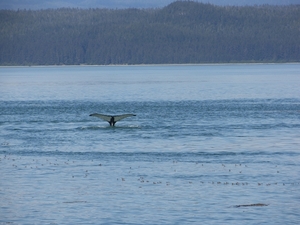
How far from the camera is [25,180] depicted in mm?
29578

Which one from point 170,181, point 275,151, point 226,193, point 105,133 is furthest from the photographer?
point 105,133

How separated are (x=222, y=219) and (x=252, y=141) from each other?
772 inches

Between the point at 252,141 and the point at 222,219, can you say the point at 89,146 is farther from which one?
the point at 222,219

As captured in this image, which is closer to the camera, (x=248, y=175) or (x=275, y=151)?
(x=248, y=175)

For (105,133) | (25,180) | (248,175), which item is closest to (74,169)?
(25,180)

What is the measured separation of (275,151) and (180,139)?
793 centimetres

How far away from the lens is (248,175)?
2961cm

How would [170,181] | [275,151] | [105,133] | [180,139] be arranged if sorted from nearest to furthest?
[170,181] → [275,151] → [180,139] → [105,133]

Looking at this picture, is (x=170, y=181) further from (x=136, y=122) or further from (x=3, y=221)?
(x=136, y=122)

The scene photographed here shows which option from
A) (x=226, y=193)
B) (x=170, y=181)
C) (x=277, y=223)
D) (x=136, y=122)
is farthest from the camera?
(x=136, y=122)

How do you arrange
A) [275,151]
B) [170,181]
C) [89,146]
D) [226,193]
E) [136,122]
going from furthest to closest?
[136,122] < [89,146] < [275,151] < [170,181] < [226,193]

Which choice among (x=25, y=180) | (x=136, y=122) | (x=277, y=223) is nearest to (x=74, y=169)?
(x=25, y=180)

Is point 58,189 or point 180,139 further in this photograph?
point 180,139

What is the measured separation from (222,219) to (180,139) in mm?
21315
